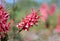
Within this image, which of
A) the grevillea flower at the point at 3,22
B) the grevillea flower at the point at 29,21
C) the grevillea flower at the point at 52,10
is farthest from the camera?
the grevillea flower at the point at 52,10

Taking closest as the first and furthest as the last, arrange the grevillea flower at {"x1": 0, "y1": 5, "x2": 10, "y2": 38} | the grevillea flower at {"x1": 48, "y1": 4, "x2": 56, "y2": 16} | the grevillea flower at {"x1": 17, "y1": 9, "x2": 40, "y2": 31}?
the grevillea flower at {"x1": 0, "y1": 5, "x2": 10, "y2": 38}, the grevillea flower at {"x1": 17, "y1": 9, "x2": 40, "y2": 31}, the grevillea flower at {"x1": 48, "y1": 4, "x2": 56, "y2": 16}

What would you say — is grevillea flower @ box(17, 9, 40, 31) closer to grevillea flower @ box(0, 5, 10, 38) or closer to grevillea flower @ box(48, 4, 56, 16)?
grevillea flower @ box(0, 5, 10, 38)

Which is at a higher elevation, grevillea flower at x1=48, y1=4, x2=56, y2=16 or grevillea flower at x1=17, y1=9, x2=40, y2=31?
grevillea flower at x1=17, y1=9, x2=40, y2=31

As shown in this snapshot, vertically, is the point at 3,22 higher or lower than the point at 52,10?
higher

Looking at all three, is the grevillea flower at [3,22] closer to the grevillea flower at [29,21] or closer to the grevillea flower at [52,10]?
the grevillea flower at [29,21]

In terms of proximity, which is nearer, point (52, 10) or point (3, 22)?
point (3, 22)

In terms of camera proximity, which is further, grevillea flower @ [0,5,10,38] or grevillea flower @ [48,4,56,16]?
grevillea flower @ [48,4,56,16]

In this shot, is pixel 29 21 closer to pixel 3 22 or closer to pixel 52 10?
pixel 3 22

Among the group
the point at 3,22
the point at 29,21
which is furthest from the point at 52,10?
the point at 3,22

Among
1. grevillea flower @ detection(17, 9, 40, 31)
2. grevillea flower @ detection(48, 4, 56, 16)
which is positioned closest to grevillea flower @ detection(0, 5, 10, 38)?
grevillea flower @ detection(17, 9, 40, 31)

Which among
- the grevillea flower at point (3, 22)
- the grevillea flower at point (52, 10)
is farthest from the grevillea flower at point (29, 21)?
the grevillea flower at point (52, 10)

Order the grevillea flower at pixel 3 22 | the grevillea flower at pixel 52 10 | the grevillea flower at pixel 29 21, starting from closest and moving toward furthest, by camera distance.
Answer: the grevillea flower at pixel 3 22 < the grevillea flower at pixel 29 21 < the grevillea flower at pixel 52 10

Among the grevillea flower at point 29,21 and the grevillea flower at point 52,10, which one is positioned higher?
the grevillea flower at point 29,21
